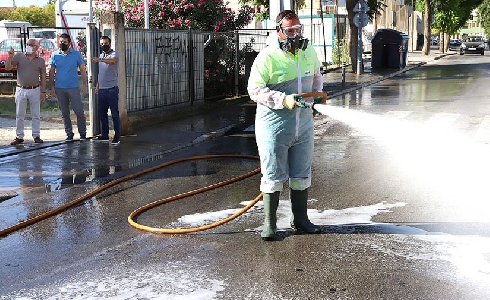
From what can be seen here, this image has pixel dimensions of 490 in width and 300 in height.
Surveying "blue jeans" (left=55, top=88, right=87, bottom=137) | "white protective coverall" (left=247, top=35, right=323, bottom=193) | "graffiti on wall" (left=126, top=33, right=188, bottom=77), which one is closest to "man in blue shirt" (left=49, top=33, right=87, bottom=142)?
"blue jeans" (left=55, top=88, right=87, bottom=137)

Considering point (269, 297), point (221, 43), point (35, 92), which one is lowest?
point (269, 297)

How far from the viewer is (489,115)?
1477cm

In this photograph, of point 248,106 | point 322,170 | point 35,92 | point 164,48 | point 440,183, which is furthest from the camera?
point 248,106

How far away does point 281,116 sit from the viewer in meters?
5.85

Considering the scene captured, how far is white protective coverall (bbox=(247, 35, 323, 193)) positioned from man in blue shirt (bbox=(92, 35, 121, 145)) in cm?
593

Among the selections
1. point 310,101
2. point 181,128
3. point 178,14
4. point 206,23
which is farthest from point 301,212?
point 206,23

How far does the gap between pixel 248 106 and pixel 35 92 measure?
6936mm

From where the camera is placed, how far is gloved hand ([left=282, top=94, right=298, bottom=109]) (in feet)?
18.2

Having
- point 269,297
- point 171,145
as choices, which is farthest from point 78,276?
point 171,145

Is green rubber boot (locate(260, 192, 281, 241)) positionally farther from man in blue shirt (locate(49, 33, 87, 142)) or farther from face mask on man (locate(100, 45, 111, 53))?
face mask on man (locate(100, 45, 111, 53))

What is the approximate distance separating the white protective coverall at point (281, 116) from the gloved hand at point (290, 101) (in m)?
0.08

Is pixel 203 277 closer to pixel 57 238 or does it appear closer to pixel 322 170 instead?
pixel 57 238

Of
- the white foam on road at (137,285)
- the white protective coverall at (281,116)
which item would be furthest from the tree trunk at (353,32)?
the white foam on road at (137,285)

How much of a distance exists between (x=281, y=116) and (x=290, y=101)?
0.33m
